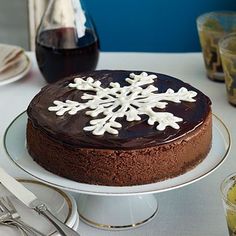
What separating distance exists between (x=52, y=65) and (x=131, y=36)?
41.2 inches

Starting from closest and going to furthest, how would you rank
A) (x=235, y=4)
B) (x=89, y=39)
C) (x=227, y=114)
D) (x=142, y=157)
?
(x=142, y=157), (x=227, y=114), (x=89, y=39), (x=235, y=4)

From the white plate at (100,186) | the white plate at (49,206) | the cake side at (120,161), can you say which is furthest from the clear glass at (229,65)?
the white plate at (49,206)

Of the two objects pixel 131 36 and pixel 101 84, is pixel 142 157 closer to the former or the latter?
pixel 101 84

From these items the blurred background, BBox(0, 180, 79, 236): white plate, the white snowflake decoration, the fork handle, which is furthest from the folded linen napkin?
the blurred background

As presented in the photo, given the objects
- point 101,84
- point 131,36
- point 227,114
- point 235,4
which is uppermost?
point 101,84

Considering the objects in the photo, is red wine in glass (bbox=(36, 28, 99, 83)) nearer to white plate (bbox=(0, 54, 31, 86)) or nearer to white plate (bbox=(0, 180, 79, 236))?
white plate (bbox=(0, 54, 31, 86))

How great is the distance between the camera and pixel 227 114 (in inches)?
47.8

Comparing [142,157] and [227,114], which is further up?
[142,157]

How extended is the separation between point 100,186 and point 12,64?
63cm

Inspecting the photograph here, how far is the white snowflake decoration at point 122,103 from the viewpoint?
34.2 inches

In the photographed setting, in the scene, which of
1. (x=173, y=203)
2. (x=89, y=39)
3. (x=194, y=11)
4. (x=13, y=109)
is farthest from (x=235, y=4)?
(x=173, y=203)

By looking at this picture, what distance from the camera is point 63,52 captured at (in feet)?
4.24

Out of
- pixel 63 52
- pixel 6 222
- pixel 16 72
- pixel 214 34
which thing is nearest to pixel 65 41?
pixel 63 52

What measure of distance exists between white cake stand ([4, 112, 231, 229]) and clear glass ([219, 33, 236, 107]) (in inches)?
11.7
